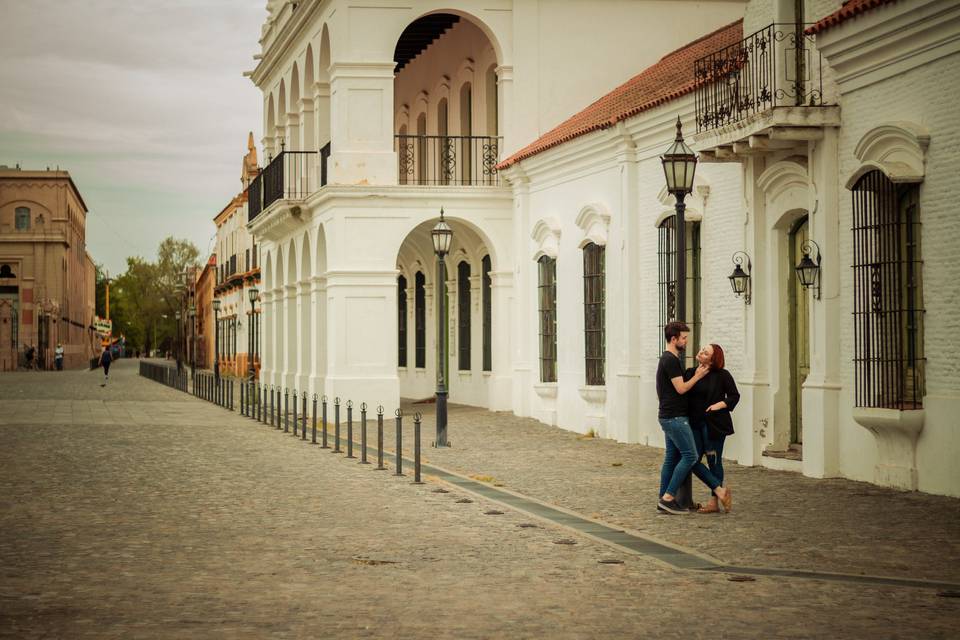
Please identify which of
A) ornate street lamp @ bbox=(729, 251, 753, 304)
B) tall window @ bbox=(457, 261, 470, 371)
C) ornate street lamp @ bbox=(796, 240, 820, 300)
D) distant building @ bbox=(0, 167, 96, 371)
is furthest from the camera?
distant building @ bbox=(0, 167, 96, 371)

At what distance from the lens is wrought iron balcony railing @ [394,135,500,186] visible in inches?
1141

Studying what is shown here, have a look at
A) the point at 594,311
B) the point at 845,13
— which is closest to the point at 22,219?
the point at 594,311

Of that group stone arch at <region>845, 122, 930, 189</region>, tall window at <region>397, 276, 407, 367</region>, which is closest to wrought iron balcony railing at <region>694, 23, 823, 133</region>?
stone arch at <region>845, 122, 930, 189</region>

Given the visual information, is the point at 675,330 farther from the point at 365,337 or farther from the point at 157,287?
the point at 157,287

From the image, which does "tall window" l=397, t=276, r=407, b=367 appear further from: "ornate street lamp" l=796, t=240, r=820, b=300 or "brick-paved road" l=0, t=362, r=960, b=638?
"ornate street lamp" l=796, t=240, r=820, b=300

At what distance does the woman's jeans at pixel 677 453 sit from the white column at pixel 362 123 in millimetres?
16226

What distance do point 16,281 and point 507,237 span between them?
75.4m

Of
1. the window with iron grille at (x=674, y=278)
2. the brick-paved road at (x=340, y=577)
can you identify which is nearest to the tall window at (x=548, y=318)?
the window with iron grille at (x=674, y=278)

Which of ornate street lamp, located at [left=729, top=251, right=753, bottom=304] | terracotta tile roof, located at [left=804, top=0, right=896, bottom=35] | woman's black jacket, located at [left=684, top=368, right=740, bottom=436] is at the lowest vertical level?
woman's black jacket, located at [left=684, top=368, right=740, bottom=436]

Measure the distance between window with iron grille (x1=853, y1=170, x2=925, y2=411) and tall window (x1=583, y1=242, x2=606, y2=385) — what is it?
8.31m

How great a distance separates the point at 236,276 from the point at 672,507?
55.5 m

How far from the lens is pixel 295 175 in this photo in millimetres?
31844

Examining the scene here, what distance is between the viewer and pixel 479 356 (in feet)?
100

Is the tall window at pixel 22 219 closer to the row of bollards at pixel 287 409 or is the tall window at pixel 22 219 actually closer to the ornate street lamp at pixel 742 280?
the row of bollards at pixel 287 409
